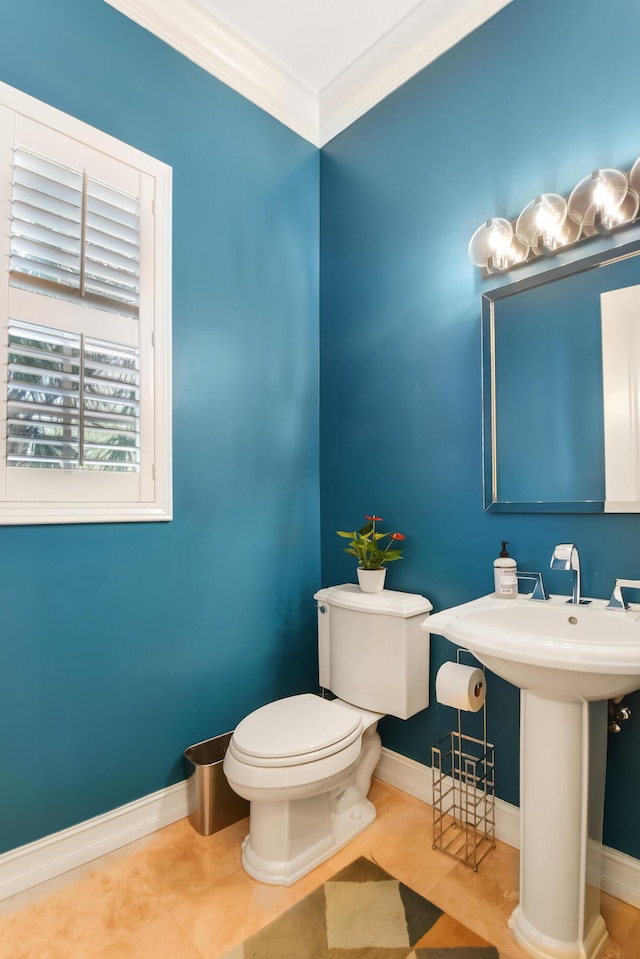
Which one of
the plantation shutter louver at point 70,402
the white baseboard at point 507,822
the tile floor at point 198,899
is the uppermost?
the plantation shutter louver at point 70,402

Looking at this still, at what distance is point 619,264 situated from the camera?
1496mm

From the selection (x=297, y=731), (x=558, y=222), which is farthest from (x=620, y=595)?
(x=558, y=222)

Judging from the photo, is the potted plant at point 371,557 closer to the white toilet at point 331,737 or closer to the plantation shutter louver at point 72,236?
the white toilet at point 331,737

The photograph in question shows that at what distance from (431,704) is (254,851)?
769 millimetres

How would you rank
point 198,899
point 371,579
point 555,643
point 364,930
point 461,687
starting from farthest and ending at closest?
1. point 371,579
2. point 461,687
3. point 198,899
4. point 364,930
5. point 555,643

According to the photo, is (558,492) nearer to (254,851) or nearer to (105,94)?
(254,851)

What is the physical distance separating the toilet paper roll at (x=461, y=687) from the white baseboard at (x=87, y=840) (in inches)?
Result: 39.6

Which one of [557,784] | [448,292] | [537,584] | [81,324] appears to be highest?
[448,292]

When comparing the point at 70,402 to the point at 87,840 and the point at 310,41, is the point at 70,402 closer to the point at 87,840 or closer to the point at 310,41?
the point at 87,840

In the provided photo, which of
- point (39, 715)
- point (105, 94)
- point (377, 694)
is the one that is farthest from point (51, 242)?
point (377, 694)

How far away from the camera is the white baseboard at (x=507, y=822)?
4.72ft

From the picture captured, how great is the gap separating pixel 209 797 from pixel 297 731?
453mm

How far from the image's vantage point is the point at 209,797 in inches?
68.6

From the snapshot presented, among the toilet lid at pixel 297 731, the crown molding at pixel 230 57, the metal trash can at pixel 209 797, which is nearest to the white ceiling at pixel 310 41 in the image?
the crown molding at pixel 230 57
